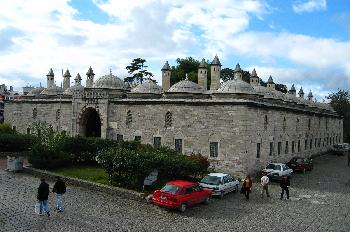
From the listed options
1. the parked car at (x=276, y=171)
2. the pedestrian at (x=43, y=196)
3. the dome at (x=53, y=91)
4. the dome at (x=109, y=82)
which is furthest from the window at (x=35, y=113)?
the pedestrian at (x=43, y=196)

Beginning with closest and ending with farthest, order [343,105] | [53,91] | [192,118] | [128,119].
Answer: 1. [192,118]
2. [128,119]
3. [53,91]
4. [343,105]

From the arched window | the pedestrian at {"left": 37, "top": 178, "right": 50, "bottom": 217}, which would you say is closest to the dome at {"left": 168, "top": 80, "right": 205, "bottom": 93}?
the arched window

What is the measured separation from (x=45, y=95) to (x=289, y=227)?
117 ft

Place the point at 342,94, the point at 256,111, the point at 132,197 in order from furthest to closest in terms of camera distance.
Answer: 1. the point at 342,94
2. the point at 256,111
3. the point at 132,197

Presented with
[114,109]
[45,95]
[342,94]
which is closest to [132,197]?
[114,109]

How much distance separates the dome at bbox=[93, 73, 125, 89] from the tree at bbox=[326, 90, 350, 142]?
1846 inches

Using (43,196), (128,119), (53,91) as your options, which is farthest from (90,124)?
(43,196)

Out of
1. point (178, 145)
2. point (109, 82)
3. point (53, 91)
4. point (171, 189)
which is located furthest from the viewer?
point (53, 91)

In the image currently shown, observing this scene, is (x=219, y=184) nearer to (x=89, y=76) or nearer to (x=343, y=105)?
(x=89, y=76)

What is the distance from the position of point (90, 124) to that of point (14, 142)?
289 inches

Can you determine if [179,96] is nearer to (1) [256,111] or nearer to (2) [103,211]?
(1) [256,111]

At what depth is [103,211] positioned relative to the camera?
19.3m

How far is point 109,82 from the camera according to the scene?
40.0 metres

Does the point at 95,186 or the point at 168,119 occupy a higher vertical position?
the point at 168,119
